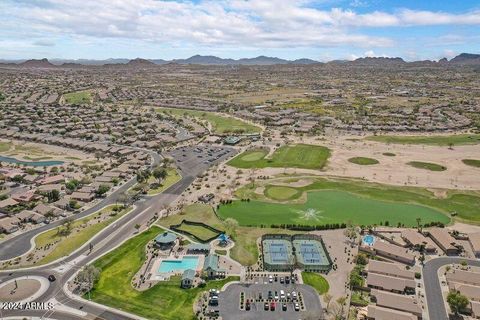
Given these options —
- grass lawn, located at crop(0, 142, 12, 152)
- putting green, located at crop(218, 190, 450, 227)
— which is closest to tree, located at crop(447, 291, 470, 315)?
putting green, located at crop(218, 190, 450, 227)

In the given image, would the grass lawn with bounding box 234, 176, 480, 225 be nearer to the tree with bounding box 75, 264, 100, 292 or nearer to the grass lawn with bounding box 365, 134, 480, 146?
the tree with bounding box 75, 264, 100, 292

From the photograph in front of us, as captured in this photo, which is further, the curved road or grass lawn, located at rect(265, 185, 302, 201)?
grass lawn, located at rect(265, 185, 302, 201)

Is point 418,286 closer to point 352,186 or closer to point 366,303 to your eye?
point 366,303

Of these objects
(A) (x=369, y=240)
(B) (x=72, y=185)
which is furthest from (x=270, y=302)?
(B) (x=72, y=185)

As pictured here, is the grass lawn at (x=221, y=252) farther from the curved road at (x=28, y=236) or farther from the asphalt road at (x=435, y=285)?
the curved road at (x=28, y=236)

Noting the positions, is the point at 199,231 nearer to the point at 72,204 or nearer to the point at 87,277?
the point at 87,277

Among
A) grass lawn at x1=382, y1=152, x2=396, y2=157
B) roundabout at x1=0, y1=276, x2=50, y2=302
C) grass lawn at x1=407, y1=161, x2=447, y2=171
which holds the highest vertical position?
grass lawn at x1=382, y1=152, x2=396, y2=157

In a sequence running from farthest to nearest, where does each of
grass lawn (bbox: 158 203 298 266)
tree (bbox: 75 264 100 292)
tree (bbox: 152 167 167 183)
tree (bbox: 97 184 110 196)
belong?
tree (bbox: 152 167 167 183), tree (bbox: 97 184 110 196), grass lawn (bbox: 158 203 298 266), tree (bbox: 75 264 100 292)
